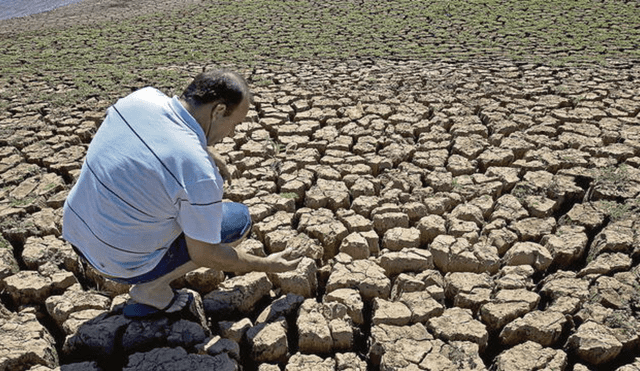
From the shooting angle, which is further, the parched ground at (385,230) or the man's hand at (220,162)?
the man's hand at (220,162)

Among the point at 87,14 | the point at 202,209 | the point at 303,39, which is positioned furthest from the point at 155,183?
the point at 87,14

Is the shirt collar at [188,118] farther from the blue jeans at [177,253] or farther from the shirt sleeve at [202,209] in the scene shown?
the blue jeans at [177,253]

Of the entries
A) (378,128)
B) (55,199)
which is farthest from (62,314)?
(378,128)

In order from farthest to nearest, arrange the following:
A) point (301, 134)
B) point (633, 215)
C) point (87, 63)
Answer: point (87, 63) → point (301, 134) → point (633, 215)

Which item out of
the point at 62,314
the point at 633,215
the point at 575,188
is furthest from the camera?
the point at 575,188

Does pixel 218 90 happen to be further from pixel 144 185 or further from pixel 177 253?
pixel 177 253

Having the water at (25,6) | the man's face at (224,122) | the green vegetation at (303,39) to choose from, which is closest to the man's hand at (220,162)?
the man's face at (224,122)

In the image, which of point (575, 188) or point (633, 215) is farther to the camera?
point (575, 188)

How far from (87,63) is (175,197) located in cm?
456

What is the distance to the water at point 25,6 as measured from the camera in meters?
9.84

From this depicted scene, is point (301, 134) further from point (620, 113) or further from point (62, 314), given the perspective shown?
point (620, 113)

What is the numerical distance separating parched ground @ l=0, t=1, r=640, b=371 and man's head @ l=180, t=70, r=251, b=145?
75 centimetres

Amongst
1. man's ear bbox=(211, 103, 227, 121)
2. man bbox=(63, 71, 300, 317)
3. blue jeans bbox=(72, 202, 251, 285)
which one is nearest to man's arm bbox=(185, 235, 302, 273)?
man bbox=(63, 71, 300, 317)

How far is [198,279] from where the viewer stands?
85.0 inches
